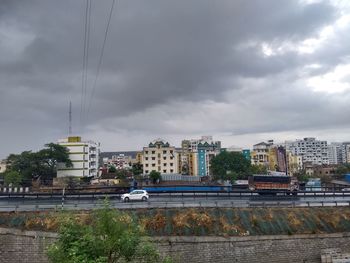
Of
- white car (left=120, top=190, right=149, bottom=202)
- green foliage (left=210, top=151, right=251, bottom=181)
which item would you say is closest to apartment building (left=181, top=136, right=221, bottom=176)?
green foliage (left=210, top=151, right=251, bottom=181)

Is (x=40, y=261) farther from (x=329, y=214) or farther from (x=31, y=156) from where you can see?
(x=31, y=156)

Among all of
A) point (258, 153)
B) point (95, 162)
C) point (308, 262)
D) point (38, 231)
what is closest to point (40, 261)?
point (38, 231)

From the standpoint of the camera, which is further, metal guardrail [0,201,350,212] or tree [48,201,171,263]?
metal guardrail [0,201,350,212]

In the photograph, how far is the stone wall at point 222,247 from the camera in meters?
19.4

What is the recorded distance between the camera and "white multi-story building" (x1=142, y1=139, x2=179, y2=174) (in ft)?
382

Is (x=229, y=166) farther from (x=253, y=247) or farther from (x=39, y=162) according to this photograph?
(x=253, y=247)

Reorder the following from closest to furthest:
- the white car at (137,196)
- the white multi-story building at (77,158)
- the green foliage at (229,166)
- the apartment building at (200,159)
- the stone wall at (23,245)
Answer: the stone wall at (23,245)
the white car at (137,196)
the green foliage at (229,166)
the white multi-story building at (77,158)
the apartment building at (200,159)

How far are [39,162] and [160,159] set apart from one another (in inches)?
1576

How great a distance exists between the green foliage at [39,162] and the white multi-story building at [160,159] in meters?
27.9

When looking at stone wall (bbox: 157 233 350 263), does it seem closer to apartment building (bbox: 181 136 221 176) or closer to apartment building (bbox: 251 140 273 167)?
apartment building (bbox: 181 136 221 176)

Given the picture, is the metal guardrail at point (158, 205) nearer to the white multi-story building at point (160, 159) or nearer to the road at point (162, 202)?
the road at point (162, 202)

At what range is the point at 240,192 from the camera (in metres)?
29.5

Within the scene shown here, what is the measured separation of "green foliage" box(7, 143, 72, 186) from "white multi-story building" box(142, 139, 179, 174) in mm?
27925

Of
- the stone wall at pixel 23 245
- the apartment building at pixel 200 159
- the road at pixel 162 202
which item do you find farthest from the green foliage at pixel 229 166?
the stone wall at pixel 23 245
